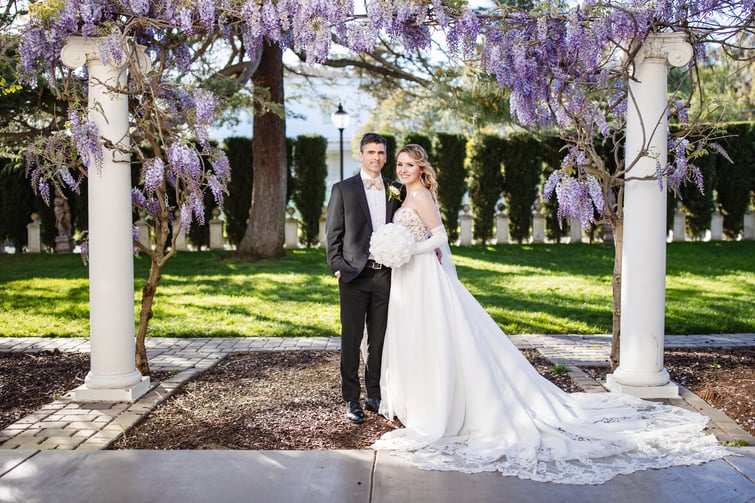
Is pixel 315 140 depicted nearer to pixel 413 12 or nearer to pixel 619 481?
pixel 413 12

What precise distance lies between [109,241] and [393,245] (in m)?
2.12

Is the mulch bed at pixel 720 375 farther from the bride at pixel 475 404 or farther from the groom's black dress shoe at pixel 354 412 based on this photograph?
the groom's black dress shoe at pixel 354 412

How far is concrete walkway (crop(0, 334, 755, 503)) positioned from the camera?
10.9 feet

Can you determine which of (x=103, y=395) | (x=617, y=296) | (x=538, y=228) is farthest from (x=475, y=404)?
(x=538, y=228)

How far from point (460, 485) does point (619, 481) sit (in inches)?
31.1

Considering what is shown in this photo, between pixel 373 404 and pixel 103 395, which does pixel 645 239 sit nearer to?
pixel 373 404

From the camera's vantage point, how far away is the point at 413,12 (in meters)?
4.97

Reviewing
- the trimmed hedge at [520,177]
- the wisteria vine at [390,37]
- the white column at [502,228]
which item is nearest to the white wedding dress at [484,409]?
the wisteria vine at [390,37]

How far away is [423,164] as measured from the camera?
15.1 feet

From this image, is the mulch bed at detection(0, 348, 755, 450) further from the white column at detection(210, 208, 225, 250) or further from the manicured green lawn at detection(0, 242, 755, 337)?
the white column at detection(210, 208, 225, 250)

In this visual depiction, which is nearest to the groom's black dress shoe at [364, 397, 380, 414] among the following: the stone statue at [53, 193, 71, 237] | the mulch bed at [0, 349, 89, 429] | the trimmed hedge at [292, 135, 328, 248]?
the mulch bed at [0, 349, 89, 429]

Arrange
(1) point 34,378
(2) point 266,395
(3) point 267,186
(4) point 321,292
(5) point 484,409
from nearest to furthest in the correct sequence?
(5) point 484,409, (2) point 266,395, (1) point 34,378, (4) point 321,292, (3) point 267,186

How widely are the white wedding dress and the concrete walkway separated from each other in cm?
14

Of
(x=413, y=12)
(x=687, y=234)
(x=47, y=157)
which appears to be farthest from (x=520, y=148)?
(x=47, y=157)
